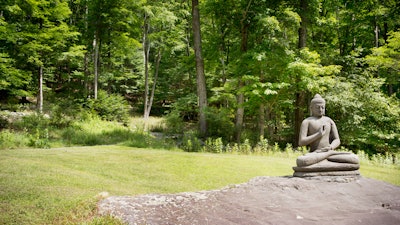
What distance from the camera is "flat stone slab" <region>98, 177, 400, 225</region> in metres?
4.38

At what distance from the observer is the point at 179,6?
23.4 metres

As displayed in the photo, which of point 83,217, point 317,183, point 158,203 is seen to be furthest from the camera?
point 317,183

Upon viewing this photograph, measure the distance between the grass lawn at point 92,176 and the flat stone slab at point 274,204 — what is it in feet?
2.15

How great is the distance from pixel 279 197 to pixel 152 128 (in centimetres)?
1495

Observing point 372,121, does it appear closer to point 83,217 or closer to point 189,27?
point 83,217

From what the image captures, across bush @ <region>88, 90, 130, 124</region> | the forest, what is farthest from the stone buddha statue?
bush @ <region>88, 90, 130, 124</region>

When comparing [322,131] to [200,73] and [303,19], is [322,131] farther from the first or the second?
[303,19]

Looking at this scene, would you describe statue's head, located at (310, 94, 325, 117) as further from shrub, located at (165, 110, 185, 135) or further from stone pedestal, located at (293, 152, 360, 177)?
shrub, located at (165, 110, 185, 135)

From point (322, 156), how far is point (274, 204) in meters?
1.99

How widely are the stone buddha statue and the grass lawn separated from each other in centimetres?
175

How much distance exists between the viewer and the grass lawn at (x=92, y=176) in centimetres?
439

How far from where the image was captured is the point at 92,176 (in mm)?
6758

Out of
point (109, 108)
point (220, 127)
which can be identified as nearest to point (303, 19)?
point (220, 127)

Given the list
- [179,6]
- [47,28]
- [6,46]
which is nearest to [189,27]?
[179,6]
